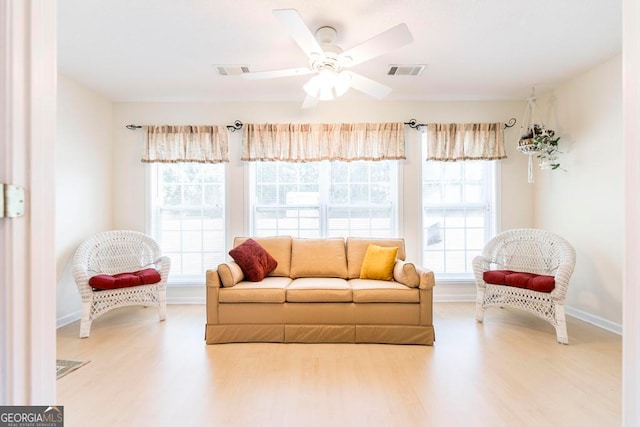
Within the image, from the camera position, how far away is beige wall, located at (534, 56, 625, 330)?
307 cm

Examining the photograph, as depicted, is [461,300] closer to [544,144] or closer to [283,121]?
[544,144]

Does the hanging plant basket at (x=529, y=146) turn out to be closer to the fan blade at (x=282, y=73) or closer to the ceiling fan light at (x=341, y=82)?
the ceiling fan light at (x=341, y=82)

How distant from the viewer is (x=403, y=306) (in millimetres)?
2865

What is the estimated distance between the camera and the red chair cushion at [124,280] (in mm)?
3061

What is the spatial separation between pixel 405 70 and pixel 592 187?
224cm

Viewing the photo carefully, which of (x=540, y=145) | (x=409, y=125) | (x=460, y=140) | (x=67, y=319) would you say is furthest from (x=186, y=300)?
(x=540, y=145)

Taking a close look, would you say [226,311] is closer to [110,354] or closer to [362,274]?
[110,354]

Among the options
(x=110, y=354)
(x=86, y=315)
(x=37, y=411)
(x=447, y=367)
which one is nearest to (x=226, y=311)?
(x=110, y=354)

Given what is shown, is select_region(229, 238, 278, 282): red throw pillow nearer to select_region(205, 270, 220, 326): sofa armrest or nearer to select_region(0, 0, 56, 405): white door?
select_region(205, 270, 220, 326): sofa armrest

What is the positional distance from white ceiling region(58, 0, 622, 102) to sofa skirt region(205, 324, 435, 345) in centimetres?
245

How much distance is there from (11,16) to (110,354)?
8.80 feet

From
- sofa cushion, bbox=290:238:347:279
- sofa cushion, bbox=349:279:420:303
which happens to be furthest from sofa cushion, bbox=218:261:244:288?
sofa cushion, bbox=349:279:420:303

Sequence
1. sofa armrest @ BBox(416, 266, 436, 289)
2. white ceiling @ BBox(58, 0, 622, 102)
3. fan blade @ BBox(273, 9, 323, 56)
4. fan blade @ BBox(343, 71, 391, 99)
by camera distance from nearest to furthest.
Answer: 1. fan blade @ BBox(273, 9, 323, 56)
2. white ceiling @ BBox(58, 0, 622, 102)
3. fan blade @ BBox(343, 71, 391, 99)
4. sofa armrest @ BBox(416, 266, 436, 289)

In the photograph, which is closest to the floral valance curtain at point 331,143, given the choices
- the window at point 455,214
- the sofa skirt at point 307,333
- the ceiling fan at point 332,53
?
the window at point 455,214
